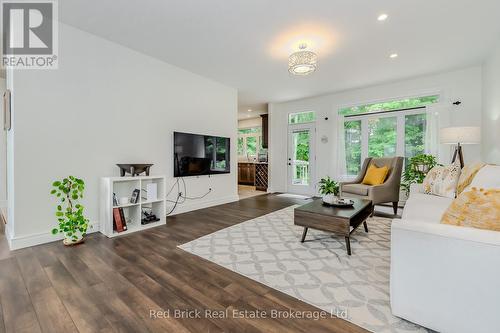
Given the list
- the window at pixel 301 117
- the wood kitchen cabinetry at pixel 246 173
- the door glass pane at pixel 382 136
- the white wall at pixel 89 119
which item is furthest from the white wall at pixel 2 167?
the door glass pane at pixel 382 136

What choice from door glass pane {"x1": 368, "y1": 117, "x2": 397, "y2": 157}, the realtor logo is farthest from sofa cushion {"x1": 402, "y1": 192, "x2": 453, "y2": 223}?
the realtor logo

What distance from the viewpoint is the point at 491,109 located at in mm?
3373

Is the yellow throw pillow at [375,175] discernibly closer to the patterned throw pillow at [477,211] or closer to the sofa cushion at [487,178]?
the sofa cushion at [487,178]

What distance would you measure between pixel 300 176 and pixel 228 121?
261 cm

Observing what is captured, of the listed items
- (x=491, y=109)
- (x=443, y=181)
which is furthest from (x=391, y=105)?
(x=443, y=181)

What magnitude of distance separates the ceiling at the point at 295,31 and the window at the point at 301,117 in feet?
5.92

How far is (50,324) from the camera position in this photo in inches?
52.7

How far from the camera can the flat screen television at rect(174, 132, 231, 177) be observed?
12.8 ft

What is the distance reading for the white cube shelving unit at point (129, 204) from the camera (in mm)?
2811

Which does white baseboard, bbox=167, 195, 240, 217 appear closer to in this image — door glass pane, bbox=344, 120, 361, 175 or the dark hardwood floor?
the dark hardwood floor

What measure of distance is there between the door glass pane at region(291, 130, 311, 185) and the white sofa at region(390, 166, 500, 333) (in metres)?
4.83

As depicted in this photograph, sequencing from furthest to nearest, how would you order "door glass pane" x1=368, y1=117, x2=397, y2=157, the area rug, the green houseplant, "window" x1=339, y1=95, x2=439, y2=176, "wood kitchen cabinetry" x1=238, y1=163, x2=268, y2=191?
"wood kitchen cabinetry" x1=238, y1=163, x2=268, y2=191 < "door glass pane" x1=368, y1=117, x2=397, y2=157 < "window" x1=339, y1=95, x2=439, y2=176 < the green houseplant < the area rug

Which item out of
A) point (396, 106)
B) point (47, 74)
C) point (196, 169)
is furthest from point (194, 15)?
point (396, 106)

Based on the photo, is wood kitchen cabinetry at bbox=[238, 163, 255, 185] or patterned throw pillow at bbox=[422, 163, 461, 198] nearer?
patterned throw pillow at bbox=[422, 163, 461, 198]
